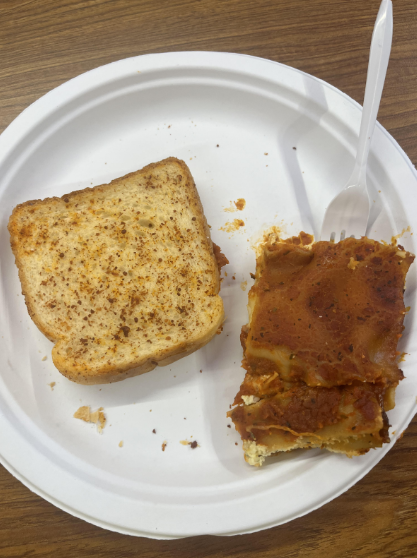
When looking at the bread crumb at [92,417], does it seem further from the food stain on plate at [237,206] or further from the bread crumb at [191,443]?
the food stain on plate at [237,206]

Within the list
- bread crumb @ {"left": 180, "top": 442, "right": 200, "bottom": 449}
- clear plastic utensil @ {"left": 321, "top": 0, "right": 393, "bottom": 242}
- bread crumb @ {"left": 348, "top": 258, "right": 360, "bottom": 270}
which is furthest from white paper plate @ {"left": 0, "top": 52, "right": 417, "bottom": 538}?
bread crumb @ {"left": 348, "top": 258, "right": 360, "bottom": 270}

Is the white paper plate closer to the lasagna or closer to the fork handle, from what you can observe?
the fork handle

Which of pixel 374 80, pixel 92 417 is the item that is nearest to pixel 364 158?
pixel 374 80

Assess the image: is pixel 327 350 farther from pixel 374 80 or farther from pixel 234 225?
pixel 374 80

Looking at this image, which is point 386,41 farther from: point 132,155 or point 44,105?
point 44,105

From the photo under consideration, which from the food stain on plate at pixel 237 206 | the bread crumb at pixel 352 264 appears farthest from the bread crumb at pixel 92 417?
the bread crumb at pixel 352 264

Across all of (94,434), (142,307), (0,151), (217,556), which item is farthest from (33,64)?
(217,556)

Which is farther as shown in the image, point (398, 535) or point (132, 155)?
point (132, 155)

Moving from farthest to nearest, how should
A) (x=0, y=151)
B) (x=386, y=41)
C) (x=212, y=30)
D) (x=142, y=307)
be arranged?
(x=212, y=30) → (x=0, y=151) → (x=142, y=307) → (x=386, y=41)

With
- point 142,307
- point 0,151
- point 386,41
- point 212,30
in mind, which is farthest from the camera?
point 212,30
